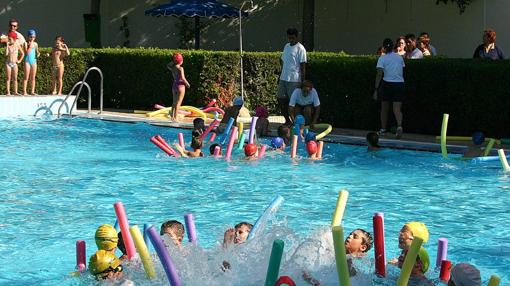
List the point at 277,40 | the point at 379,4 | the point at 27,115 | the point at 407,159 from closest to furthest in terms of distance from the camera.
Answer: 1. the point at 407,159
2. the point at 27,115
3. the point at 379,4
4. the point at 277,40

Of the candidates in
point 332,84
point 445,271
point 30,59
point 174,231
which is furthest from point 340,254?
point 30,59

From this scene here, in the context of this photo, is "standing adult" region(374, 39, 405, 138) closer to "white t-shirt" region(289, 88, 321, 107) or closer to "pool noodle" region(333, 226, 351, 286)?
"white t-shirt" region(289, 88, 321, 107)

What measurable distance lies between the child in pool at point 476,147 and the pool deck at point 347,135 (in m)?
0.22

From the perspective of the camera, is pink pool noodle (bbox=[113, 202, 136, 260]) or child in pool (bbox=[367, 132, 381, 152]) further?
child in pool (bbox=[367, 132, 381, 152])

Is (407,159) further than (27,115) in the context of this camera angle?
No

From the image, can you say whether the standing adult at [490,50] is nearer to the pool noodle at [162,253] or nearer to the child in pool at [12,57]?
the child in pool at [12,57]

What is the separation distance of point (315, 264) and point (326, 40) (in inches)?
895

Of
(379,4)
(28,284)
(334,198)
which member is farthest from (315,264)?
(379,4)

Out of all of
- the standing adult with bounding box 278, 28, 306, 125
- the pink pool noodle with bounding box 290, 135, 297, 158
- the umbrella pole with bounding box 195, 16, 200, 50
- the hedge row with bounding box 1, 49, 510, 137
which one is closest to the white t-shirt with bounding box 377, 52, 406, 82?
the hedge row with bounding box 1, 49, 510, 137

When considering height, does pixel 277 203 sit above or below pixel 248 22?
below

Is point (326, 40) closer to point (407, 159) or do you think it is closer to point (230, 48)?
point (230, 48)

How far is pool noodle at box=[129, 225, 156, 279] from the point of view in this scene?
553 centimetres

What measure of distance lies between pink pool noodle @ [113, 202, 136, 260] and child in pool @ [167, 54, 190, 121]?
494 inches

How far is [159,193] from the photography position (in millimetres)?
12133
